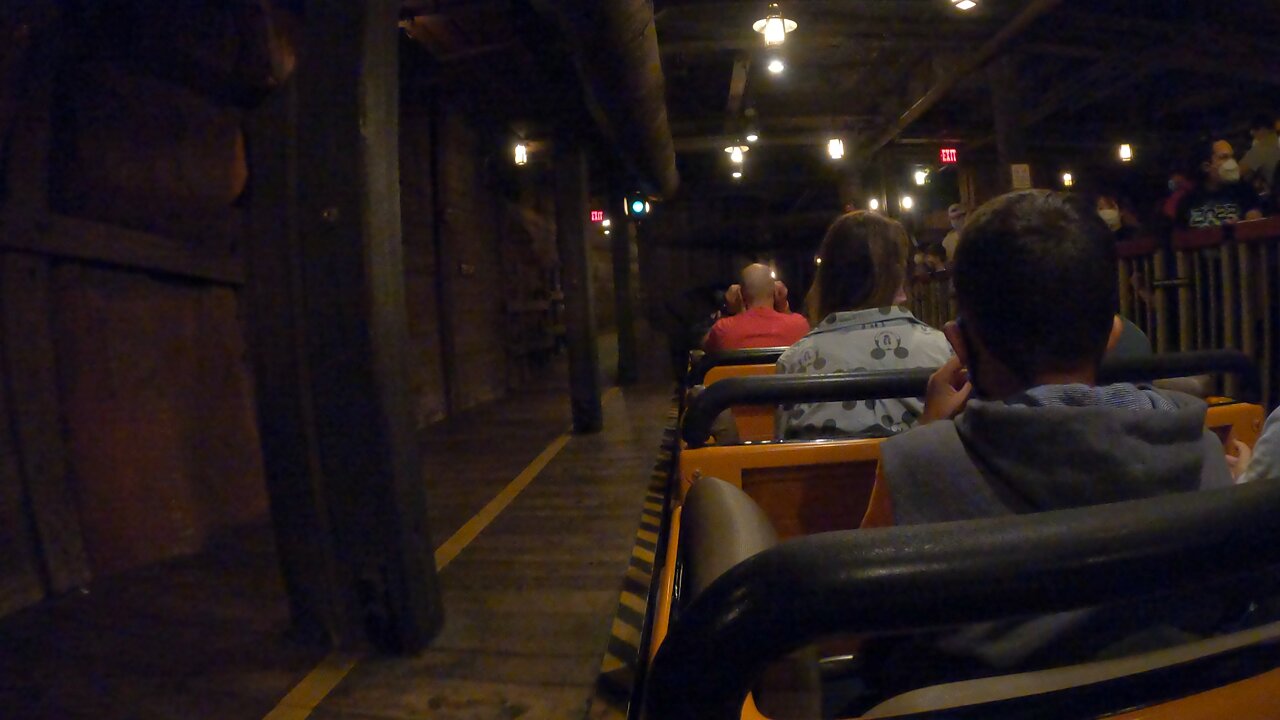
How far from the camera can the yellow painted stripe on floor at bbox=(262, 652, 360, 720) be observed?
224cm

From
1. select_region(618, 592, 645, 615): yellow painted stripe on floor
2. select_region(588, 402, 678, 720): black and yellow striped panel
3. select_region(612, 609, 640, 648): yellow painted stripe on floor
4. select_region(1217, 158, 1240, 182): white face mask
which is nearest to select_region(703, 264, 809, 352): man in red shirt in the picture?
select_region(588, 402, 678, 720): black and yellow striped panel

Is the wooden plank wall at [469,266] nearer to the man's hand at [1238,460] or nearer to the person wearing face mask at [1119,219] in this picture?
the person wearing face mask at [1119,219]

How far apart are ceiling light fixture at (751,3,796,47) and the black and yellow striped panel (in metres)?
3.69

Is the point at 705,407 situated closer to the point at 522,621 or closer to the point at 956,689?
the point at 956,689

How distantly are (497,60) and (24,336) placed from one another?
13.6 feet

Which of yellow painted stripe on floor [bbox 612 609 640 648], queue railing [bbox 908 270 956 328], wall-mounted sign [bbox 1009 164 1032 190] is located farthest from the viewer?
queue railing [bbox 908 270 956 328]

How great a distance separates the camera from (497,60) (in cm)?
607

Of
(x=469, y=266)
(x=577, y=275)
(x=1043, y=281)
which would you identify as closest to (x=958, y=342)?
(x=1043, y=281)

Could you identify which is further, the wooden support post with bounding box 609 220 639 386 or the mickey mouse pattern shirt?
the wooden support post with bounding box 609 220 639 386

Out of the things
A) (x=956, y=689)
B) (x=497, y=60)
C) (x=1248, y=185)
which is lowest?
(x=956, y=689)

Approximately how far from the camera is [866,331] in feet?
7.00

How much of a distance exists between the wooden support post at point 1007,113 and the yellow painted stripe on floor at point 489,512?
535 centimetres

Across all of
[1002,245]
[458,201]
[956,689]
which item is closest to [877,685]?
[956,689]

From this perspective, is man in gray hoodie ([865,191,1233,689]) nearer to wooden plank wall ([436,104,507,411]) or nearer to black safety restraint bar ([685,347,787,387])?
black safety restraint bar ([685,347,787,387])
